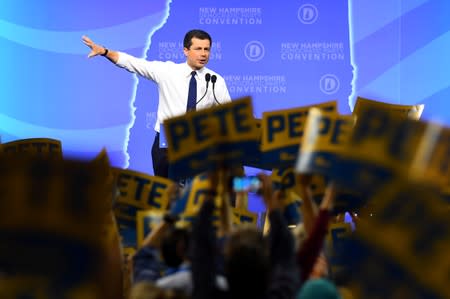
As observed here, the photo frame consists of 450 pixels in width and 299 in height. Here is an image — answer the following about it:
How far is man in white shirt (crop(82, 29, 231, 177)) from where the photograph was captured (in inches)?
212

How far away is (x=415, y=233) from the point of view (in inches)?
70.0

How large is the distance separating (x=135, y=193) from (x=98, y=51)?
2.47 meters

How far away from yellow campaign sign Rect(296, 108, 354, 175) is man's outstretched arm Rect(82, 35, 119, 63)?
10.8 feet

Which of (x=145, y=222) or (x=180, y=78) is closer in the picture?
(x=145, y=222)

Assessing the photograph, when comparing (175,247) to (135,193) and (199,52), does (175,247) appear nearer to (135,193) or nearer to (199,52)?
(135,193)

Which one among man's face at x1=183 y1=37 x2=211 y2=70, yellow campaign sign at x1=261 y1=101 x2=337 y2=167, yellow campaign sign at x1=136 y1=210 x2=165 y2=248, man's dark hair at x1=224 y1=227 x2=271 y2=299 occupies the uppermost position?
man's face at x1=183 y1=37 x2=211 y2=70

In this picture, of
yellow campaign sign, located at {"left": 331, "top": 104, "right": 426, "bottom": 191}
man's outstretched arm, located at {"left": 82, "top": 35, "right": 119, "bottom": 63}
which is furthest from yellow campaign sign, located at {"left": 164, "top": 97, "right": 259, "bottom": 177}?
man's outstretched arm, located at {"left": 82, "top": 35, "right": 119, "bottom": 63}

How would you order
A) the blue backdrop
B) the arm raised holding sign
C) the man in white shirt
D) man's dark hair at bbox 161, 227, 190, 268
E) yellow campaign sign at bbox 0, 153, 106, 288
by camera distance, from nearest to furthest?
yellow campaign sign at bbox 0, 153, 106, 288, the arm raised holding sign, man's dark hair at bbox 161, 227, 190, 268, the man in white shirt, the blue backdrop

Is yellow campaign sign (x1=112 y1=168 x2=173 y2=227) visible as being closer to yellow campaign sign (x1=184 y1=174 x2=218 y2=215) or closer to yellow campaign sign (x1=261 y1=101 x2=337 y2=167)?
yellow campaign sign (x1=184 y1=174 x2=218 y2=215)

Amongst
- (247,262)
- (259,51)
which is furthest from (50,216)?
(259,51)

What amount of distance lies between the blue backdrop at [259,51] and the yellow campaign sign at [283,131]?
451cm

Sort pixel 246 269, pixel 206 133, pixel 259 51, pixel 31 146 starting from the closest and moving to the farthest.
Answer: pixel 246 269 < pixel 206 133 < pixel 31 146 < pixel 259 51

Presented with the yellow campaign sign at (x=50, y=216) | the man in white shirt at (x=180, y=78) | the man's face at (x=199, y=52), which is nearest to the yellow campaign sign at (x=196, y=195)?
the yellow campaign sign at (x=50, y=216)

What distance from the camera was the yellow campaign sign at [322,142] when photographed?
218 cm
